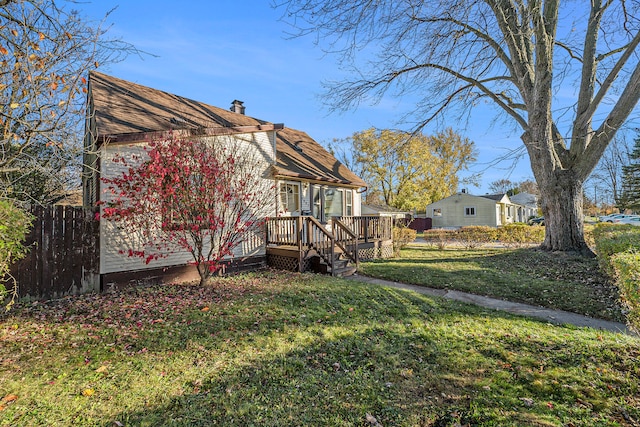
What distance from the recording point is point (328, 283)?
302 inches

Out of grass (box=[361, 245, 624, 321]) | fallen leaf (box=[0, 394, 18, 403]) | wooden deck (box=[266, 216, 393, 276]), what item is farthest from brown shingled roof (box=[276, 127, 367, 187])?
fallen leaf (box=[0, 394, 18, 403])

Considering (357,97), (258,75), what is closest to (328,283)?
(357,97)

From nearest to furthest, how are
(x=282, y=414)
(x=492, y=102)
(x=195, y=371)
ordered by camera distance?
(x=282, y=414) < (x=195, y=371) < (x=492, y=102)

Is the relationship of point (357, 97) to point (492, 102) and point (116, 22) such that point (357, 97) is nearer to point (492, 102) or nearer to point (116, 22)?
point (492, 102)

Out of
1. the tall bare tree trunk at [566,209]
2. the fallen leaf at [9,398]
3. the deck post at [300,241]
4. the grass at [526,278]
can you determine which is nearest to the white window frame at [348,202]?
the grass at [526,278]

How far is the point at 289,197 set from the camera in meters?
12.0

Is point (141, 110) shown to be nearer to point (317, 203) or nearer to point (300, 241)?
point (300, 241)

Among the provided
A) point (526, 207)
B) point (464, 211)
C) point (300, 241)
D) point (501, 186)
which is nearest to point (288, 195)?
point (300, 241)

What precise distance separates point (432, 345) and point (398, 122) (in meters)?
10.00

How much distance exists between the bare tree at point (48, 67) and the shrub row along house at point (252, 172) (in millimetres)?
876

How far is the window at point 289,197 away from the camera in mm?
11602

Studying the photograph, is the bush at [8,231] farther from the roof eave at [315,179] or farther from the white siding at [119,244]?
the roof eave at [315,179]

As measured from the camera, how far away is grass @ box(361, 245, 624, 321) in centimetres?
663

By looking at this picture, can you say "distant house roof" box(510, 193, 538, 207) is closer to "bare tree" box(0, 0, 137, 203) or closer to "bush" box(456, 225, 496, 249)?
"bush" box(456, 225, 496, 249)
